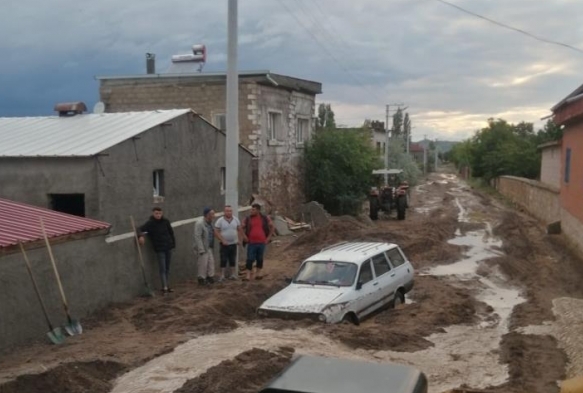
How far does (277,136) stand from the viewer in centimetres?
2830

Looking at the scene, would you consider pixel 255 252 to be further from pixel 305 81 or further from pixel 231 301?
pixel 305 81

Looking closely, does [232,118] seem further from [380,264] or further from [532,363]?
[532,363]

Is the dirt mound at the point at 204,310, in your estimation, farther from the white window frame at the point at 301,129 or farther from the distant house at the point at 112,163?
the white window frame at the point at 301,129

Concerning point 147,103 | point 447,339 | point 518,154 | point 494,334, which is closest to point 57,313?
point 447,339

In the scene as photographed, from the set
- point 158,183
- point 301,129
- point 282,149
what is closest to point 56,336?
point 158,183

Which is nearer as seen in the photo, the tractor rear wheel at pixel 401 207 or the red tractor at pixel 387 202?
the tractor rear wheel at pixel 401 207

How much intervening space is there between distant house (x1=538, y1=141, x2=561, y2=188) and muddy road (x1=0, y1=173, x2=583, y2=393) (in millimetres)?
17496

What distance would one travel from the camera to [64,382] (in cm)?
785

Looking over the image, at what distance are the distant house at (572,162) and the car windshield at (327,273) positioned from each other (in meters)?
9.71

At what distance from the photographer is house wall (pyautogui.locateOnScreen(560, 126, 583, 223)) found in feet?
63.9

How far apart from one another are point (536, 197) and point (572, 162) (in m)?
12.8

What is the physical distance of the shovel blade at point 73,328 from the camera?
35.2ft

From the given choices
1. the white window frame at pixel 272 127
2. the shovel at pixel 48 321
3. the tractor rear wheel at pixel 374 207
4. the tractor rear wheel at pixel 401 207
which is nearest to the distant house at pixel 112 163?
the shovel at pixel 48 321

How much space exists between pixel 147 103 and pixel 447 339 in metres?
19.3
